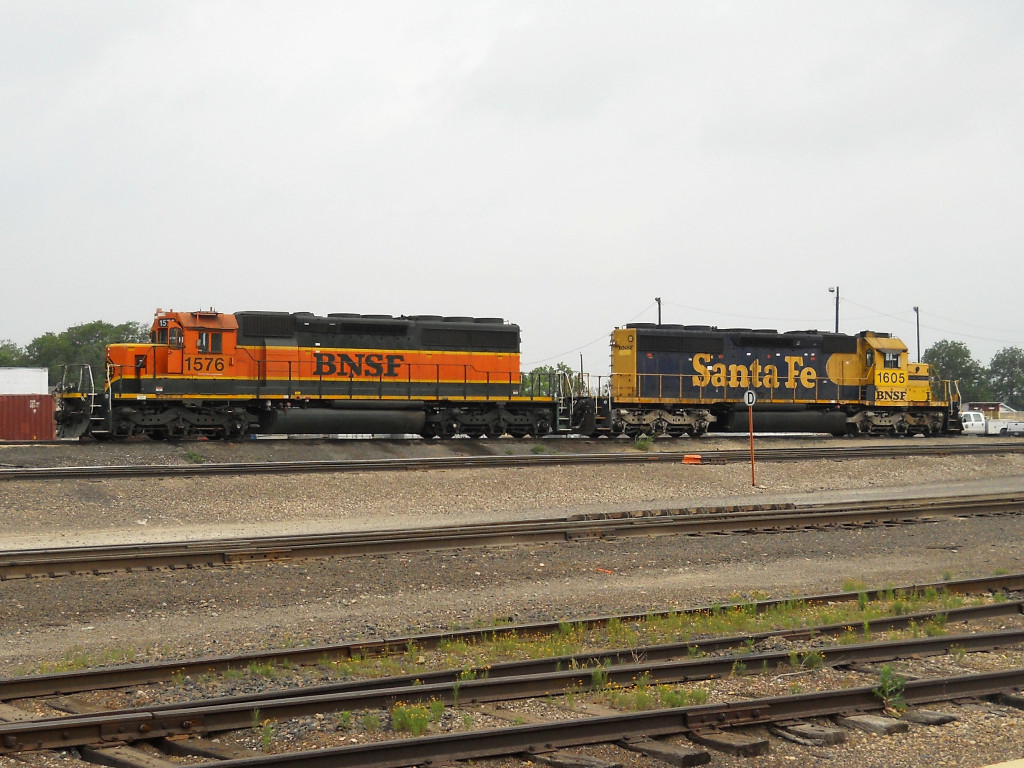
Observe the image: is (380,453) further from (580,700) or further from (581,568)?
(580,700)

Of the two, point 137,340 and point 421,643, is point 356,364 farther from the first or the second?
point 137,340

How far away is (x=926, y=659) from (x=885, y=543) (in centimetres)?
629

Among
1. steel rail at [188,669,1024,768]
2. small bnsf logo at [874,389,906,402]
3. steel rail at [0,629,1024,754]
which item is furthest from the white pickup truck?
steel rail at [188,669,1024,768]

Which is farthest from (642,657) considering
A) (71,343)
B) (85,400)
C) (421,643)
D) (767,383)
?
(71,343)

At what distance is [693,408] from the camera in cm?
3114

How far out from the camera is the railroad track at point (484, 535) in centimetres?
1104

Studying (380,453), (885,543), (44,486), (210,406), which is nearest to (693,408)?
(380,453)

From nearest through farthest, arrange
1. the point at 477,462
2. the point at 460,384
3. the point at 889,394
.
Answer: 1. the point at 477,462
2. the point at 460,384
3. the point at 889,394

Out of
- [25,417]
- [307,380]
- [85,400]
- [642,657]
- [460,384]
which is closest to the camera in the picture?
[642,657]

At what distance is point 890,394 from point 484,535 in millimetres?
24217

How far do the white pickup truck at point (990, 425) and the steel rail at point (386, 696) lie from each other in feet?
163

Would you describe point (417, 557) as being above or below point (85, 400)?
below

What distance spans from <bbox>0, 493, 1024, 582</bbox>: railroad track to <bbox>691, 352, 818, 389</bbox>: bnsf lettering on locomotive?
1356 cm

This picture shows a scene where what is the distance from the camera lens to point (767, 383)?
32.0m
